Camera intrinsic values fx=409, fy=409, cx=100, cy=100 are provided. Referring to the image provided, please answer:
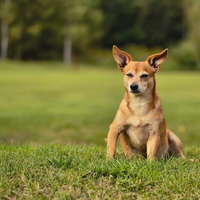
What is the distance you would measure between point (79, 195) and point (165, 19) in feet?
239

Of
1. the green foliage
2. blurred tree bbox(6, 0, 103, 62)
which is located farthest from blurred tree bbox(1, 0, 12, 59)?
the green foliage

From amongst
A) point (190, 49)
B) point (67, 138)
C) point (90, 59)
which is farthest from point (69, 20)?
point (67, 138)

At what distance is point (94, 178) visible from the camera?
444cm

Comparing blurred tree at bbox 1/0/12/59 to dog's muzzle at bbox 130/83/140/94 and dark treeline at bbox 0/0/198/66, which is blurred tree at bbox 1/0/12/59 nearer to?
dark treeline at bbox 0/0/198/66

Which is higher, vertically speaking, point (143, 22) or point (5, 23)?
point (143, 22)

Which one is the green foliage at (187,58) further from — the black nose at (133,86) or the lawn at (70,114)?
the black nose at (133,86)

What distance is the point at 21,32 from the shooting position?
5203cm

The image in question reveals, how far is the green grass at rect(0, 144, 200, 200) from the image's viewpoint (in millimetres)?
4071

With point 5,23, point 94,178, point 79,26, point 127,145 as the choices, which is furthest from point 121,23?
point 94,178

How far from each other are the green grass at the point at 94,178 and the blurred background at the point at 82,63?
5143mm

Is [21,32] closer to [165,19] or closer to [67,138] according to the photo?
[165,19]

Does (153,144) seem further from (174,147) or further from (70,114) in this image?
(70,114)

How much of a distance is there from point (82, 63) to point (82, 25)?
17.2 ft

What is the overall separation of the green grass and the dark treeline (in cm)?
4709
